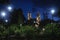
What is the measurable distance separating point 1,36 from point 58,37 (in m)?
6.26

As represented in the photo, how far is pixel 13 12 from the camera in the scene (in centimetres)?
5094

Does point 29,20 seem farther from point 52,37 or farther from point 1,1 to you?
point 52,37

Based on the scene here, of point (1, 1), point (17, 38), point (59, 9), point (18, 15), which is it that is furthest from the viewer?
point (59, 9)

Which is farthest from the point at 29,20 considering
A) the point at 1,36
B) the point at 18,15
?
the point at 1,36

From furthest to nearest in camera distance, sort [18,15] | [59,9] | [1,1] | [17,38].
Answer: [59,9]
[18,15]
[1,1]
[17,38]

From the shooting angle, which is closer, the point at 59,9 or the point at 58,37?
the point at 58,37

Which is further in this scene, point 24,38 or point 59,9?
point 59,9

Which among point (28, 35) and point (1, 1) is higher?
point (1, 1)

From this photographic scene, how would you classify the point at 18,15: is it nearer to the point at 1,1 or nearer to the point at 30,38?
the point at 1,1

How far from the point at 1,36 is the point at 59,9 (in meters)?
28.3

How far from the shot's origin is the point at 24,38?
22.4m

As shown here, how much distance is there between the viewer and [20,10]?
51.0m

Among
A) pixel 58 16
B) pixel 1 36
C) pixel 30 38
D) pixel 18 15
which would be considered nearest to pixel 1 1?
pixel 1 36

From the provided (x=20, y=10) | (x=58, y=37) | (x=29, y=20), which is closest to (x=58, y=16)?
(x=29, y=20)
